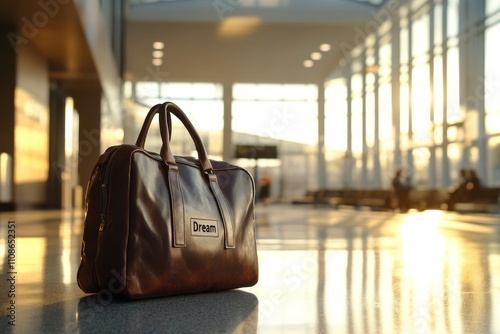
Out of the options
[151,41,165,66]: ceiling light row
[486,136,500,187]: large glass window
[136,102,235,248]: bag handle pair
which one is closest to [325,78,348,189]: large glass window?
[151,41,165,66]: ceiling light row

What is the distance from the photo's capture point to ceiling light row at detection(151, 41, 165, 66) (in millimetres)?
38250

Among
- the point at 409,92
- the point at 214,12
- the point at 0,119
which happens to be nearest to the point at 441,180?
the point at 409,92

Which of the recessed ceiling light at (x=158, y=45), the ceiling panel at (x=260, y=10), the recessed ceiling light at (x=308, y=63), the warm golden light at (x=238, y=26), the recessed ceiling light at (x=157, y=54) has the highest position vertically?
the ceiling panel at (x=260, y=10)

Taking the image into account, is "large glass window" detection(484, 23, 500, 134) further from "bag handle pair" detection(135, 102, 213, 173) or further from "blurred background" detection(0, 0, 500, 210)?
"bag handle pair" detection(135, 102, 213, 173)

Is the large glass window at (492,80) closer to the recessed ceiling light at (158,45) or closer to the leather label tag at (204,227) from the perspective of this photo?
the recessed ceiling light at (158,45)

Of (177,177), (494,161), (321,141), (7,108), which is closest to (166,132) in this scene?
(177,177)

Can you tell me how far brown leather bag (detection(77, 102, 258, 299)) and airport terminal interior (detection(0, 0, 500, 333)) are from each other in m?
0.09

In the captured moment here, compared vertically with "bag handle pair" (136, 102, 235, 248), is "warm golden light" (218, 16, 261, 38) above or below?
above

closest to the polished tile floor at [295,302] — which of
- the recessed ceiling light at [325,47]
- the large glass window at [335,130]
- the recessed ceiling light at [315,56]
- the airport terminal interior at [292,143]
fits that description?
the airport terminal interior at [292,143]

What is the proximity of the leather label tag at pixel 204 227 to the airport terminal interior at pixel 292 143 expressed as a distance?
10.7 inches

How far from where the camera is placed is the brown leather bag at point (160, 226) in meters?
2.78

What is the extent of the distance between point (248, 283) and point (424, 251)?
3387 millimetres

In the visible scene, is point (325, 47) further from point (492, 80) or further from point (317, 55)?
point (492, 80)

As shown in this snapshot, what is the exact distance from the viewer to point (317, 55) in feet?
136
